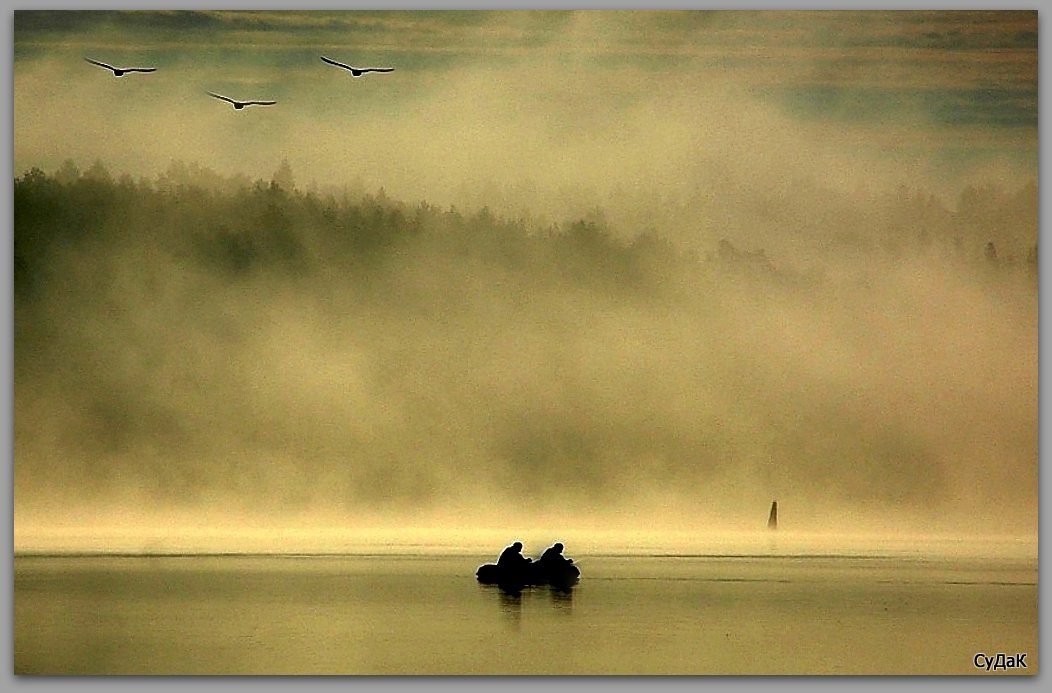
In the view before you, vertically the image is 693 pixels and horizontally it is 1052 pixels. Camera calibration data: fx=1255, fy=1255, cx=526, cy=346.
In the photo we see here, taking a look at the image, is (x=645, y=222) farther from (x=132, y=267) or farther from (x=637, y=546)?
(x=132, y=267)

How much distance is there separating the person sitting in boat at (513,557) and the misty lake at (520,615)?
69 millimetres

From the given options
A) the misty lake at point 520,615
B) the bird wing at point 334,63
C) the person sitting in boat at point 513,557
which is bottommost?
the misty lake at point 520,615

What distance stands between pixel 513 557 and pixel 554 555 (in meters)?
0.12

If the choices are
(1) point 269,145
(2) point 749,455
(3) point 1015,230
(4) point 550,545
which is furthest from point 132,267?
(3) point 1015,230

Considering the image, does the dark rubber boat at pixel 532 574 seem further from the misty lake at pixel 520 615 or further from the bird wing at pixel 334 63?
the bird wing at pixel 334 63

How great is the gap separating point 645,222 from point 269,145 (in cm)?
116

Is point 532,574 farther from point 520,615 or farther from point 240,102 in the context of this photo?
point 240,102

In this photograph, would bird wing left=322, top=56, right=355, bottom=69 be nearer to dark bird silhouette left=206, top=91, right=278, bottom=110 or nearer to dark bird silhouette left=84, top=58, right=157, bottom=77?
dark bird silhouette left=206, top=91, right=278, bottom=110

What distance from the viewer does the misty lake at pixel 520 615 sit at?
3.63m

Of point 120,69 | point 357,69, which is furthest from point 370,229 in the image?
point 120,69

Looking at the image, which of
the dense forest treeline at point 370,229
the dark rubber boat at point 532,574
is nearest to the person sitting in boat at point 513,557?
the dark rubber boat at point 532,574

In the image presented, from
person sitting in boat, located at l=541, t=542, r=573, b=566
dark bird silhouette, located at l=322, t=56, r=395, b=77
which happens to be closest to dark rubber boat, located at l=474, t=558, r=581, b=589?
person sitting in boat, located at l=541, t=542, r=573, b=566

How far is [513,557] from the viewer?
12.1 feet

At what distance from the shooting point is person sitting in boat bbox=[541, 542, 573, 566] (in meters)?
3.70
